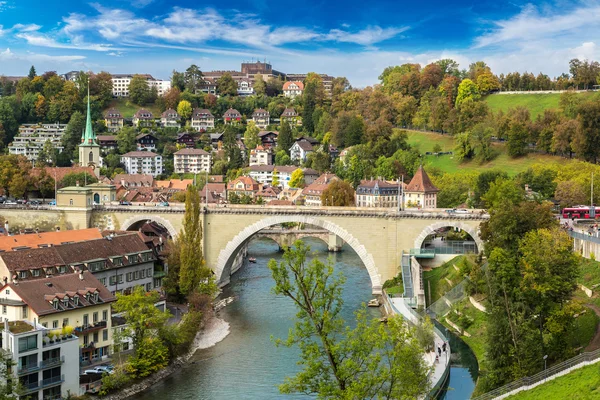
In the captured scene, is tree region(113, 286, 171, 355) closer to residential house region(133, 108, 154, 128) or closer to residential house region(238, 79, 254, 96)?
residential house region(133, 108, 154, 128)

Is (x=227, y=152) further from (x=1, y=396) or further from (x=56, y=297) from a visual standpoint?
(x=1, y=396)

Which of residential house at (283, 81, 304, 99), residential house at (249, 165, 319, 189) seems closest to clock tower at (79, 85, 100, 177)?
residential house at (249, 165, 319, 189)

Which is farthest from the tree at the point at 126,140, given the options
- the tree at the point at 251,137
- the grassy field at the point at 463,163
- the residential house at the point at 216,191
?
the grassy field at the point at 463,163

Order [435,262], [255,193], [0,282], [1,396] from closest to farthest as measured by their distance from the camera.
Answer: [1,396] → [0,282] → [435,262] → [255,193]

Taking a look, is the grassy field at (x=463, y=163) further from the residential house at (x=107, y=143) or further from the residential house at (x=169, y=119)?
the residential house at (x=169, y=119)

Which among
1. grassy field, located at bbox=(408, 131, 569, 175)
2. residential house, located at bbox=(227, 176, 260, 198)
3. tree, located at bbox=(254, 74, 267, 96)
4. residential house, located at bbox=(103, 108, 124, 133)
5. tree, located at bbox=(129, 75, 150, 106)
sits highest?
tree, located at bbox=(254, 74, 267, 96)

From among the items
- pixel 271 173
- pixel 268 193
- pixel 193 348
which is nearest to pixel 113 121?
pixel 271 173

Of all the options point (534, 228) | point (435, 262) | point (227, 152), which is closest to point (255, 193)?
point (227, 152)
